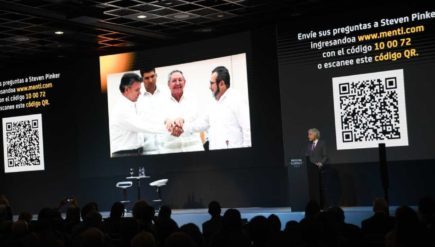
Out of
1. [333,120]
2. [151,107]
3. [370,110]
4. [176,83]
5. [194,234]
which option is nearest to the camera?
[194,234]

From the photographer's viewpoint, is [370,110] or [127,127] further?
[127,127]

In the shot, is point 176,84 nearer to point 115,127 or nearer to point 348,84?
point 115,127

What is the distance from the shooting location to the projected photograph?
12.9 m

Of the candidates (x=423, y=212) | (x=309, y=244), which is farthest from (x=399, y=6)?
(x=309, y=244)

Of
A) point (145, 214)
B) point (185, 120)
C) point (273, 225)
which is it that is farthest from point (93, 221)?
point (185, 120)

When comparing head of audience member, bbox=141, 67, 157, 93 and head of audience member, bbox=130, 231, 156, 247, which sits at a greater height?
head of audience member, bbox=141, 67, 157, 93

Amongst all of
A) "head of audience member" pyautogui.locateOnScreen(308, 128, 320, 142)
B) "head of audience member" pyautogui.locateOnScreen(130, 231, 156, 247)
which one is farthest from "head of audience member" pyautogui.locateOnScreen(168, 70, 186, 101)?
"head of audience member" pyautogui.locateOnScreen(130, 231, 156, 247)

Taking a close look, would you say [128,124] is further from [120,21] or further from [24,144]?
[24,144]

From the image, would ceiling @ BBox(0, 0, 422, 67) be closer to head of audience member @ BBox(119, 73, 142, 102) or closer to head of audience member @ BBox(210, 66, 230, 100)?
head of audience member @ BBox(119, 73, 142, 102)

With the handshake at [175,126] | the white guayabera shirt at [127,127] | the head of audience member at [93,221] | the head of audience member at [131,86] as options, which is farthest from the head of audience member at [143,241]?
the head of audience member at [131,86]

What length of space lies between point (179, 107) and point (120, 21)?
2.27 metres

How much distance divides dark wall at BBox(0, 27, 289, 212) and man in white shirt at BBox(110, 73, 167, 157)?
25cm

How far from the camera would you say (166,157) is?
13.7 metres

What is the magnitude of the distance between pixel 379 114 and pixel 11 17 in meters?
6.80
